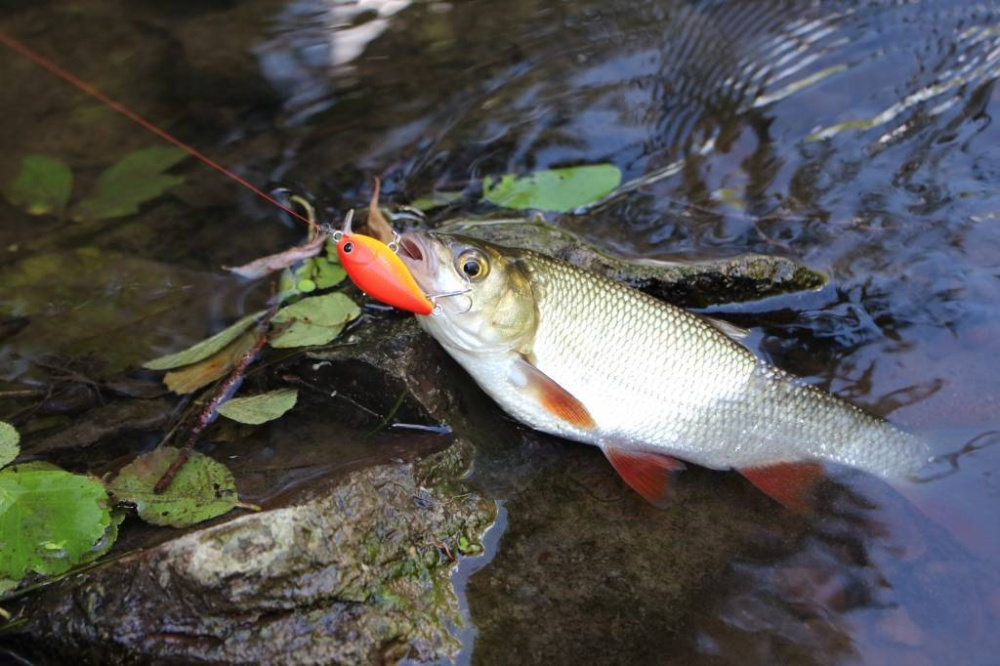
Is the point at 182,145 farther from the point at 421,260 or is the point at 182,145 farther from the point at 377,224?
the point at 421,260

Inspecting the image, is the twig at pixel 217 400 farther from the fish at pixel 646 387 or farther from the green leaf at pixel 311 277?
the fish at pixel 646 387

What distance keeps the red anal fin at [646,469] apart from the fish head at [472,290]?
61cm

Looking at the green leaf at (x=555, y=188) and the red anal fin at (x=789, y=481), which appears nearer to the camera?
the red anal fin at (x=789, y=481)

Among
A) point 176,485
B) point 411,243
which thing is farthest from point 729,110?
point 176,485

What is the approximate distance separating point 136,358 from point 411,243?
178 centimetres

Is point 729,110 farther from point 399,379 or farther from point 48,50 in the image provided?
point 48,50

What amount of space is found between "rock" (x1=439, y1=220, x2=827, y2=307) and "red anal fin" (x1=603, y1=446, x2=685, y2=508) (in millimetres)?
995

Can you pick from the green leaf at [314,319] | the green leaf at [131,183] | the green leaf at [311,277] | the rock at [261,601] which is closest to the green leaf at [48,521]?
the rock at [261,601]

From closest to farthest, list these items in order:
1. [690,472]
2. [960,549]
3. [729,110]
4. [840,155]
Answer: [960,549], [690,472], [840,155], [729,110]

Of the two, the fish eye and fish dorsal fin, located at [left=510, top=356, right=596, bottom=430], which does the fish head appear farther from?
fish dorsal fin, located at [left=510, top=356, right=596, bottom=430]

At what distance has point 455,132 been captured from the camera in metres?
5.68

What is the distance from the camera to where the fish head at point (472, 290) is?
3.45m

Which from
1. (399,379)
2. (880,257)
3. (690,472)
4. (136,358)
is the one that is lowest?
(136,358)

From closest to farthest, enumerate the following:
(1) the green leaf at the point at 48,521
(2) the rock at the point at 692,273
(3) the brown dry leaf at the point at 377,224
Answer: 1. (1) the green leaf at the point at 48,521
2. (2) the rock at the point at 692,273
3. (3) the brown dry leaf at the point at 377,224
